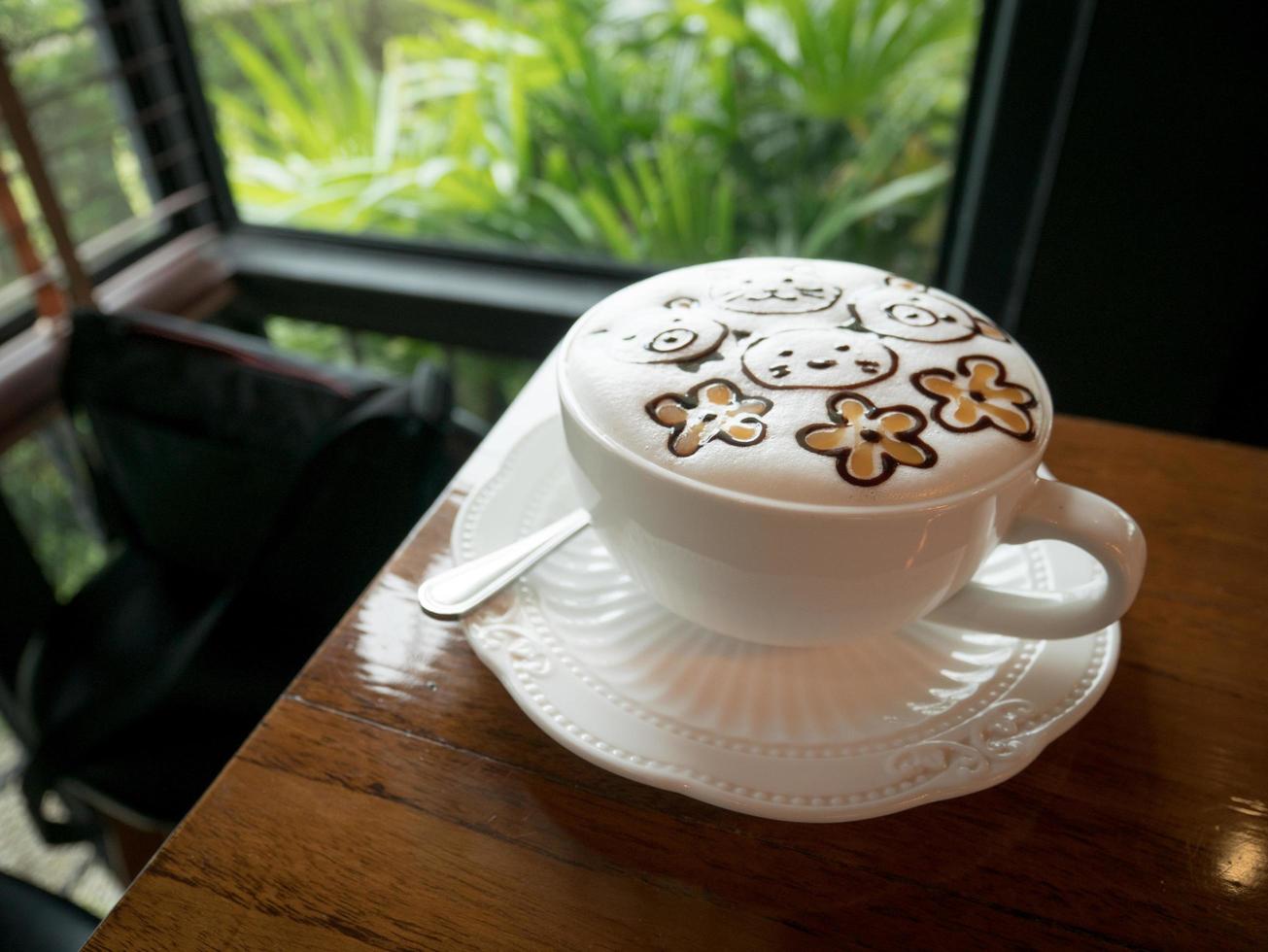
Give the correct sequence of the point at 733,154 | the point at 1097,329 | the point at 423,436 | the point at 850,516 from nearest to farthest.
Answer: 1. the point at 850,516
2. the point at 423,436
3. the point at 1097,329
4. the point at 733,154

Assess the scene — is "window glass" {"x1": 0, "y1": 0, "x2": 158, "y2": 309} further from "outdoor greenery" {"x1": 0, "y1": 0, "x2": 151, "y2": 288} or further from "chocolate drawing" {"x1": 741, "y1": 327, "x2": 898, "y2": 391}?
"chocolate drawing" {"x1": 741, "y1": 327, "x2": 898, "y2": 391}

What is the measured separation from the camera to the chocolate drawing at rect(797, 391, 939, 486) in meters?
0.27

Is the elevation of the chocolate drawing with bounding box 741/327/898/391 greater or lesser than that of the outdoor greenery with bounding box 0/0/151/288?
greater

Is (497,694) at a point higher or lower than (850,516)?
lower

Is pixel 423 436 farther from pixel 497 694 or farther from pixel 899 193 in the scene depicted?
pixel 899 193

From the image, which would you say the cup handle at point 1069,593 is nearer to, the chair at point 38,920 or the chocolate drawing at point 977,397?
the chocolate drawing at point 977,397

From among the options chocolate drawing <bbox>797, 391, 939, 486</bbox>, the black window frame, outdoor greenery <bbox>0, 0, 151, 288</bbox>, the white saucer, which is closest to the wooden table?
the white saucer

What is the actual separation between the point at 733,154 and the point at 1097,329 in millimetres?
507

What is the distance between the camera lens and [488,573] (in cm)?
36

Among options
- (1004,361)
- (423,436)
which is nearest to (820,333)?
(1004,361)

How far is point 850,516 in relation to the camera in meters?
0.27

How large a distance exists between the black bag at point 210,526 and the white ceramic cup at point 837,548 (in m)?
0.28

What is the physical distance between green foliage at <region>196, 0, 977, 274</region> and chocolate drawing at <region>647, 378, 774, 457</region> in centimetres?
77


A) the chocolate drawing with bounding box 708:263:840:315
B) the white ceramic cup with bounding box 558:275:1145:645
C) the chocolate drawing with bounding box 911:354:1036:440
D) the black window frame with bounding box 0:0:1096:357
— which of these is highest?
the chocolate drawing with bounding box 708:263:840:315
